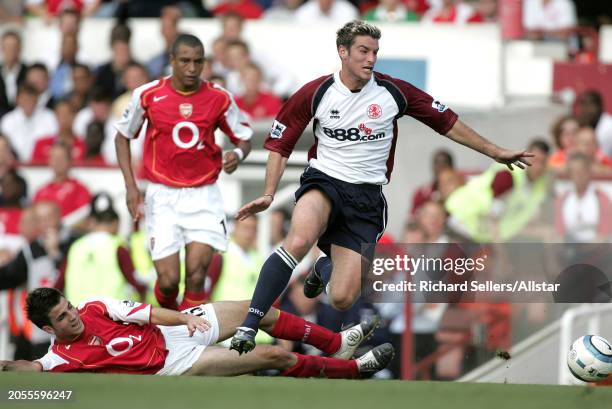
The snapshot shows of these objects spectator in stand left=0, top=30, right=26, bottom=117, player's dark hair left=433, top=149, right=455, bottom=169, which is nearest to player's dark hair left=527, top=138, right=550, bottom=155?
player's dark hair left=433, top=149, right=455, bottom=169

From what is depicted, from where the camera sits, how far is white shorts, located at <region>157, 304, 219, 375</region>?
9.64 meters

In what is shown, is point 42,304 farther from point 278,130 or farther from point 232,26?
point 232,26

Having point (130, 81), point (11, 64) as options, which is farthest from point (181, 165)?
point (11, 64)

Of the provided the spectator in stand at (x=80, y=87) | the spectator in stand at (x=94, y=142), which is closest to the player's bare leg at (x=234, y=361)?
the spectator in stand at (x=94, y=142)

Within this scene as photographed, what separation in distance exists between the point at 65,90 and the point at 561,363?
776 cm

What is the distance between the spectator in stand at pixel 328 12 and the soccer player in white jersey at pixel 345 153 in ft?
26.3

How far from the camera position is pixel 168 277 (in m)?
10.8

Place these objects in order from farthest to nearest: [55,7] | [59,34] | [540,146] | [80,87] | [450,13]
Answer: [55,7] < [59,34] < [450,13] < [80,87] < [540,146]

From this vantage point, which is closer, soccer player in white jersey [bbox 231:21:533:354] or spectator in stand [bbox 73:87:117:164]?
soccer player in white jersey [bbox 231:21:533:354]

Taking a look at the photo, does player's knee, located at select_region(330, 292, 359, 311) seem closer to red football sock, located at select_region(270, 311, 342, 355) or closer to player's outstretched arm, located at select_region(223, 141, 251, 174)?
red football sock, located at select_region(270, 311, 342, 355)

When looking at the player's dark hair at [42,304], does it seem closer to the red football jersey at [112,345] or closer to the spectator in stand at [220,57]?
the red football jersey at [112,345]

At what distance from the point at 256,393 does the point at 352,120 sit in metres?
1.92

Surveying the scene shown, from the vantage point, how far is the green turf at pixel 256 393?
878 centimetres

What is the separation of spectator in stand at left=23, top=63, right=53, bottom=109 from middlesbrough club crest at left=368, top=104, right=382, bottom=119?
829 cm
